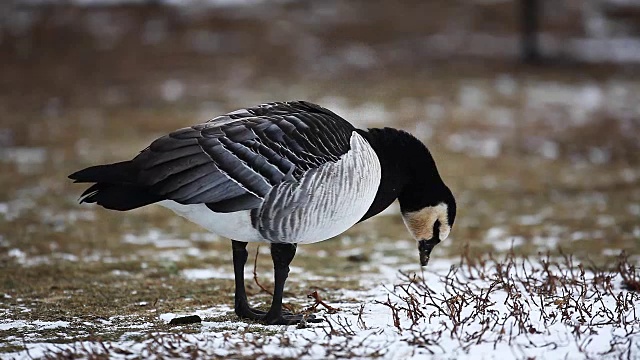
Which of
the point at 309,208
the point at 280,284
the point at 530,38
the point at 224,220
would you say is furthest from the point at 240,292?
the point at 530,38

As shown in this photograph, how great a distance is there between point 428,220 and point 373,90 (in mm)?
15937

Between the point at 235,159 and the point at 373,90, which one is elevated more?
the point at 373,90

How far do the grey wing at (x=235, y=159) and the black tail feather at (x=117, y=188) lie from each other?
0.18ft

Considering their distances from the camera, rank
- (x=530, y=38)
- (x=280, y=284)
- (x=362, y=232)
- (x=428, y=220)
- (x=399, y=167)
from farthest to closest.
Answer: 1. (x=530, y=38)
2. (x=362, y=232)
3. (x=428, y=220)
4. (x=399, y=167)
5. (x=280, y=284)

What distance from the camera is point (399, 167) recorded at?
19.4ft

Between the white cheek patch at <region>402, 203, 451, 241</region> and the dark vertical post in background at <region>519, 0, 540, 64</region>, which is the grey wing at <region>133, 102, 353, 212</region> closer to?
the white cheek patch at <region>402, 203, 451, 241</region>

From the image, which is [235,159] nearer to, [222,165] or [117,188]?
[222,165]

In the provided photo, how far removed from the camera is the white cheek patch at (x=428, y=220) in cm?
608

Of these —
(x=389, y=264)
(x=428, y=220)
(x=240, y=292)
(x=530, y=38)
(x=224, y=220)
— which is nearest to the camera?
(x=224, y=220)

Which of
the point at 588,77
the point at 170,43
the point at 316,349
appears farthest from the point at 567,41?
the point at 316,349

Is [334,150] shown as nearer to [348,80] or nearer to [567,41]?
[348,80]

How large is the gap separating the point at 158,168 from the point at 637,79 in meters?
20.6

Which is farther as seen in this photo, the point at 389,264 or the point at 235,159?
the point at 389,264

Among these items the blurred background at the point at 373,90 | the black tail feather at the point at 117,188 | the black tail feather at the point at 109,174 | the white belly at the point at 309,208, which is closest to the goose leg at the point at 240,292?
the white belly at the point at 309,208
